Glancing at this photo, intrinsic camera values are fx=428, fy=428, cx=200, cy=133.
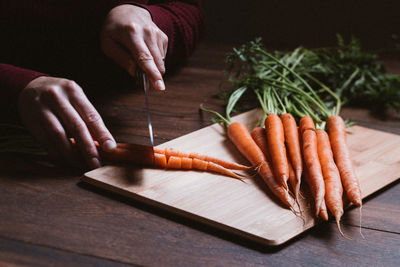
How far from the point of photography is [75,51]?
156cm

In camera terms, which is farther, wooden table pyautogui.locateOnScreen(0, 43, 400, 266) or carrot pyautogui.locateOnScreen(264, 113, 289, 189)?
carrot pyautogui.locateOnScreen(264, 113, 289, 189)

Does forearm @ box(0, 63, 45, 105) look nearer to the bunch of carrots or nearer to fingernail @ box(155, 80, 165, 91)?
fingernail @ box(155, 80, 165, 91)

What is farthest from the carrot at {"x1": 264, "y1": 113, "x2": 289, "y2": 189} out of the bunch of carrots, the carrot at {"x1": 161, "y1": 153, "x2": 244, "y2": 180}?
the carrot at {"x1": 161, "y1": 153, "x2": 244, "y2": 180}

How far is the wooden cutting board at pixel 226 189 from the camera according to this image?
0.90 meters

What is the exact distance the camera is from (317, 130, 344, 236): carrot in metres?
0.93

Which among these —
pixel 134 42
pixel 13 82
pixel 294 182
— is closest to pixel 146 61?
pixel 134 42

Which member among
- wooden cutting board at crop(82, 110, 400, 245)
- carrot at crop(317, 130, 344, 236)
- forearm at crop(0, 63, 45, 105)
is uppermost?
forearm at crop(0, 63, 45, 105)

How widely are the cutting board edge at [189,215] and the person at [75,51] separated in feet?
0.26

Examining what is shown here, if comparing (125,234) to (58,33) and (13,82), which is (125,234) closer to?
(13,82)

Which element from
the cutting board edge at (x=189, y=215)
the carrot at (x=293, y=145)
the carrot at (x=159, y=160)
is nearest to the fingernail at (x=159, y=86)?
the carrot at (x=159, y=160)

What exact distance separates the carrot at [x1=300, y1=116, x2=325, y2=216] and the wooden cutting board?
1.3 inches

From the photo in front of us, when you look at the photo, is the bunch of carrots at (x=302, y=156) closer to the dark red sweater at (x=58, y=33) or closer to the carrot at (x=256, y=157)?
the carrot at (x=256, y=157)

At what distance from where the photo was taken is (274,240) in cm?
84

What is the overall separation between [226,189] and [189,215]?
5.5 inches
